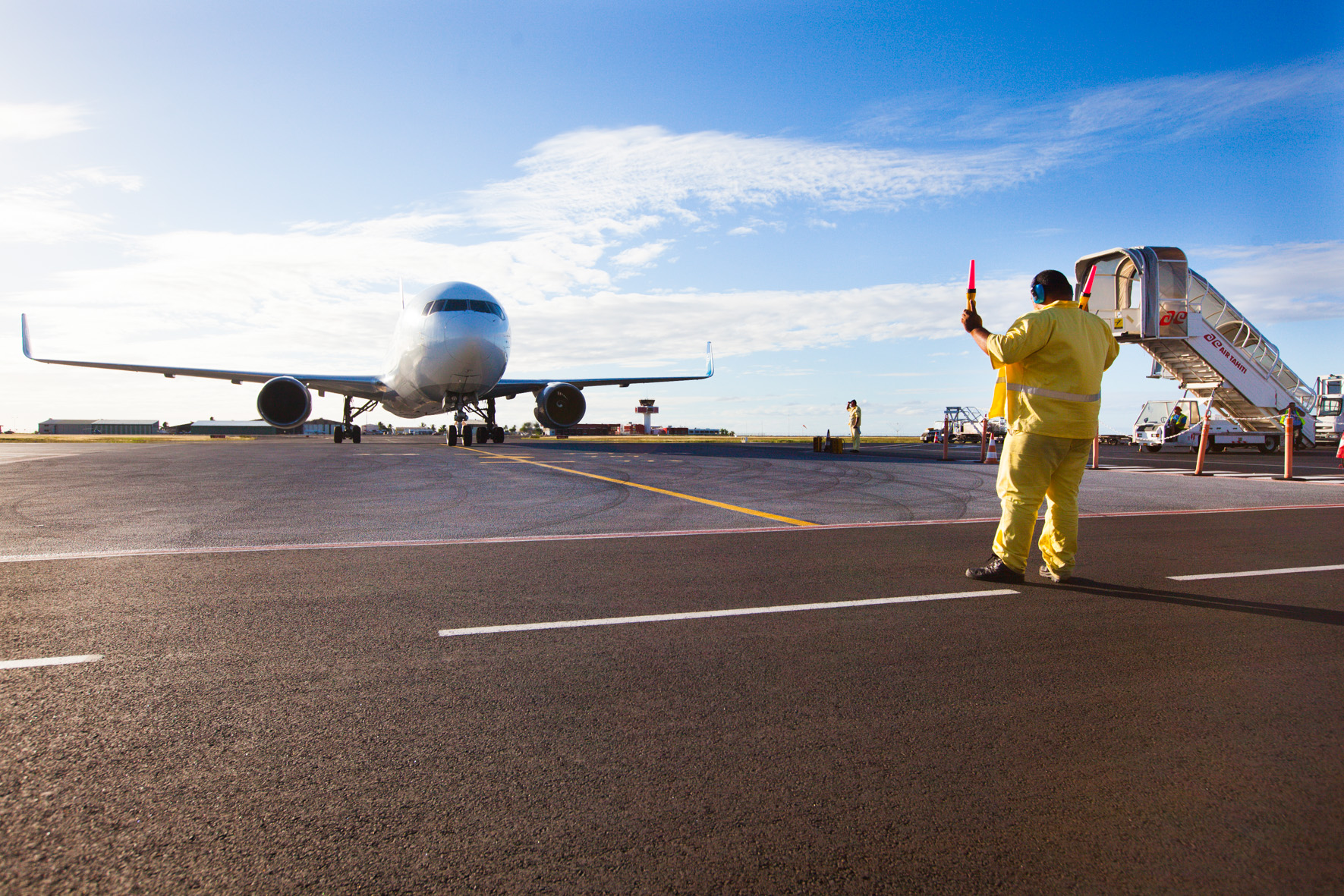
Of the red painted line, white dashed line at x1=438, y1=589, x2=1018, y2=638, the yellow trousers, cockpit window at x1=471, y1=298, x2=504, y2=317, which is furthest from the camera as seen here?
cockpit window at x1=471, y1=298, x2=504, y2=317

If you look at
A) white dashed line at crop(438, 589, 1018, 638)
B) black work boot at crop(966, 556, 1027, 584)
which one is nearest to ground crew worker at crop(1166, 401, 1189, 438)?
black work boot at crop(966, 556, 1027, 584)

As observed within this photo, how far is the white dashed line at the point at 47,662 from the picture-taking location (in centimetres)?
314

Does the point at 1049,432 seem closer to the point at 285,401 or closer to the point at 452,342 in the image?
the point at 452,342

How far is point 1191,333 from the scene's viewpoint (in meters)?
21.8

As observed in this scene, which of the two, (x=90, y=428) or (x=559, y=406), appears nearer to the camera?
(x=559, y=406)

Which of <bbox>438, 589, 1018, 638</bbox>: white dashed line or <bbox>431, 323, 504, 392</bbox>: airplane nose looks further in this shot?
<bbox>431, 323, 504, 392</bbox>: airplane nose

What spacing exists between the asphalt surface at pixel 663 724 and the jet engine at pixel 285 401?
19.7 m

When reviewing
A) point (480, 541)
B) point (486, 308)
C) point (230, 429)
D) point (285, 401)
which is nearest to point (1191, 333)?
point (486, 308)

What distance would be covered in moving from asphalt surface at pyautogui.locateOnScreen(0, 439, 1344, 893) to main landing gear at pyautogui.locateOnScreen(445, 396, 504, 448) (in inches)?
768

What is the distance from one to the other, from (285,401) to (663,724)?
24948 mm

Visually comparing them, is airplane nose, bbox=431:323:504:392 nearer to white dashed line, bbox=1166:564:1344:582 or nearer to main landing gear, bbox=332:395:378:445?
main landing gear, bbox=332:395:378:445

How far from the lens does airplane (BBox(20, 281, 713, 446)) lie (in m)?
21.5

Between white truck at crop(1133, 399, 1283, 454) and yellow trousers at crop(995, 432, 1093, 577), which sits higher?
white truck at crop(1133, 399, 1283, 454)

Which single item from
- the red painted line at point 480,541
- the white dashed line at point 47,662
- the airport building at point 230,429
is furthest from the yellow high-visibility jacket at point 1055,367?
the airport building at point 230,429
